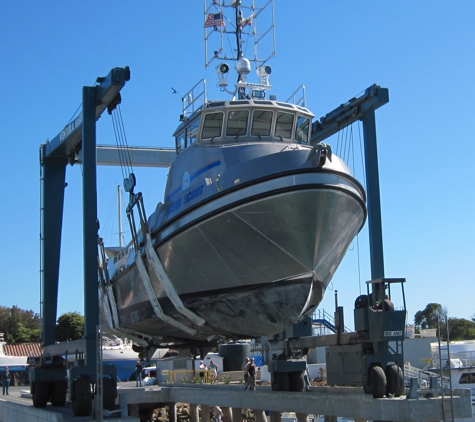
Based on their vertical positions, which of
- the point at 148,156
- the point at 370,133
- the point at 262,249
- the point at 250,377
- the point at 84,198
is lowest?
the point at 250,377

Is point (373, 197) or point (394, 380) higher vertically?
point (373, 197)

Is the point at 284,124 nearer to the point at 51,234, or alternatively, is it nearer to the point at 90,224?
the point at 90,224

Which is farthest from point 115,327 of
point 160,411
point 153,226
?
point 160,411

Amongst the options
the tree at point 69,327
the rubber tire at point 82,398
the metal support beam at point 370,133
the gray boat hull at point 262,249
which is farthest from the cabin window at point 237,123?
the tree at point 69,327

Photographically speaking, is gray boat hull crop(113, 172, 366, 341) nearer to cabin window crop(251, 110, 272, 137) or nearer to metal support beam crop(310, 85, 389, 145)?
cabin window crop(251, 110, 272, 137)

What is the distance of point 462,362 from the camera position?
2466cm

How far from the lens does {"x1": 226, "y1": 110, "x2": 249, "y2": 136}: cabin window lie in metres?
11.7

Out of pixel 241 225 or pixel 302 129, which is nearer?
pixel 241 225

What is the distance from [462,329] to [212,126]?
152 feet

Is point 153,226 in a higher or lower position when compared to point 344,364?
higher

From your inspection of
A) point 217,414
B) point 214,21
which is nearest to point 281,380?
point 214,21

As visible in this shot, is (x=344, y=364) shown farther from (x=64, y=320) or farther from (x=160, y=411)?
(x=64, y=320)

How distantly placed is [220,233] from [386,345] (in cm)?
326

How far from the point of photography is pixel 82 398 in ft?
37.1
